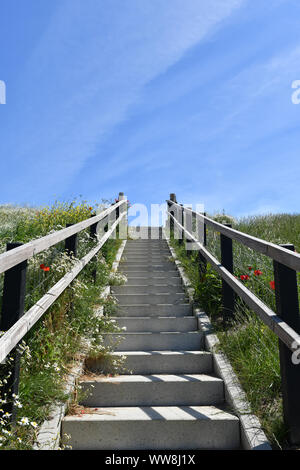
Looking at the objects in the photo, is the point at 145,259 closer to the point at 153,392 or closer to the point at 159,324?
the point at 159,324

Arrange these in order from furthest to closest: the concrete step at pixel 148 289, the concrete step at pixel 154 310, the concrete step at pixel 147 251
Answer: the concrete step at pixel 147 251, the concrete step at pixel 148 289, the concrete step at pixel 154 310

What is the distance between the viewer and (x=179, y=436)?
314 centimetres

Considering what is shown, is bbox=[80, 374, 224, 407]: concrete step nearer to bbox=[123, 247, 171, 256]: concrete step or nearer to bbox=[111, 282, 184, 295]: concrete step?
bbox=[111, 282, 184, 295]: concrete step

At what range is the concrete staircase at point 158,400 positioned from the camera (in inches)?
123

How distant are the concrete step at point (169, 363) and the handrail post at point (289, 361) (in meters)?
1.47

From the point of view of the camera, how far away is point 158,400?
3715 millimetres

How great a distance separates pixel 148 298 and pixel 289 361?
3652 mm

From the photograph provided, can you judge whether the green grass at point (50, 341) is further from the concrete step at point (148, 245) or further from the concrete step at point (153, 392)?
the concrete step at point (148, 245)

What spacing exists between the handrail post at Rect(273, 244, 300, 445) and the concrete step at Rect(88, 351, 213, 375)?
4.83 feet

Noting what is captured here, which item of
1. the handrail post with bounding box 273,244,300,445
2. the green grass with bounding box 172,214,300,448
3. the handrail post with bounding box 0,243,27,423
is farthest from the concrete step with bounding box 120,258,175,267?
the handrail post with bounding box 0,243,27,423

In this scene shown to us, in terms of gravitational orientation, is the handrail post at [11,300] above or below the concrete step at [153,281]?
above

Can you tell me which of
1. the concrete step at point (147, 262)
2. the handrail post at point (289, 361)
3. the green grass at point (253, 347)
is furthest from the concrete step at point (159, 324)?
the concrete step at point (147, 262)

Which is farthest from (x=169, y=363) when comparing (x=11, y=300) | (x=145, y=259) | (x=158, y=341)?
(x=145, y=259)

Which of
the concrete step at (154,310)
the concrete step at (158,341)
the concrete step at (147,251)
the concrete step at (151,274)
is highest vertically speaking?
the concrete step at (147,251)
